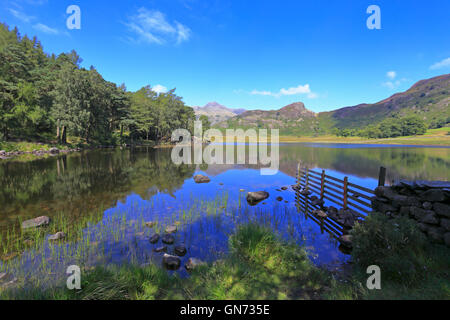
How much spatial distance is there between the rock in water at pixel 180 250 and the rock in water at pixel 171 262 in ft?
2.04

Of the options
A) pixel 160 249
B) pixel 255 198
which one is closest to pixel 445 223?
pixel 255 198

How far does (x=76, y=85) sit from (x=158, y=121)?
37.6 metres

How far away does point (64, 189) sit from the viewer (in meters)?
16.2

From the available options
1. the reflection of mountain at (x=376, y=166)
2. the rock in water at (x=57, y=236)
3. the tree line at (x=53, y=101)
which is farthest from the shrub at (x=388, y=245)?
the tree line at (x=53, y=101)

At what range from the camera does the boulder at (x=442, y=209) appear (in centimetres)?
615

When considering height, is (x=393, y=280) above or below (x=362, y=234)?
below

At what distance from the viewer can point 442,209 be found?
20.5ft

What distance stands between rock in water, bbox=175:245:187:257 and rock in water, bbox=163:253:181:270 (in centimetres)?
62

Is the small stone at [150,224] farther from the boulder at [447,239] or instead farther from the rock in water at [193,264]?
the boulder at [447,239]

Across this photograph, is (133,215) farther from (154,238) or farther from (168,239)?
(168,239)

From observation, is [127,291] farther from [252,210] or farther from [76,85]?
[76,85]

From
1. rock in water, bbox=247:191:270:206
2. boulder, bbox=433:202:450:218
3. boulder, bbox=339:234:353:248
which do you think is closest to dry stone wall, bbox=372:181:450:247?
boulder, bbox=433:202:450:218

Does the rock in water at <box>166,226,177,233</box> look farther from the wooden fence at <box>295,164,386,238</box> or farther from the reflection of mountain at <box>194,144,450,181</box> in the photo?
the reflection of mountain at <box>194,144,450,181</box>
